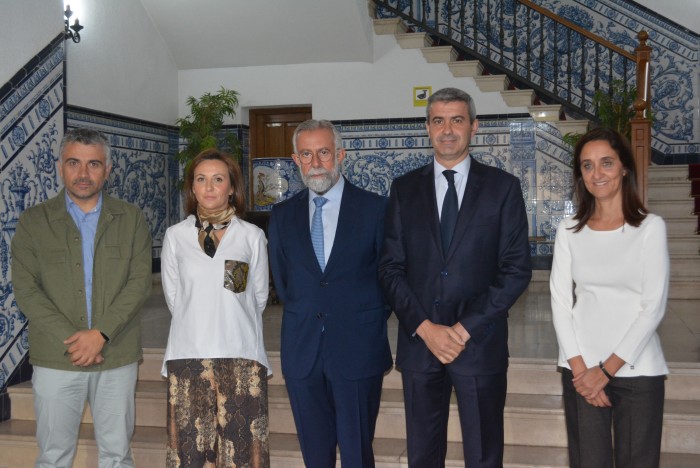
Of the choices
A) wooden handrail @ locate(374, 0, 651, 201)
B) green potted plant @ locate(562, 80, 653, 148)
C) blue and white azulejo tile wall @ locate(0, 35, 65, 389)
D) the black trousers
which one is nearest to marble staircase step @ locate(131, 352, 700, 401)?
blue and white azulejo tile wall @ locate(0, 35, 65, 389)

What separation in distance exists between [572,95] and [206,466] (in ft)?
23.0

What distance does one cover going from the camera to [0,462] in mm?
3953

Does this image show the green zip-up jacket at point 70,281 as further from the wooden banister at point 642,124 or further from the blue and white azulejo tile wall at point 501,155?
the blue and white azulejo tile wall at point 501,155

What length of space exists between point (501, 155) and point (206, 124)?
9.87 ft

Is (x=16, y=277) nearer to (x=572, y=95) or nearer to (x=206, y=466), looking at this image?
(x=206, y=466)

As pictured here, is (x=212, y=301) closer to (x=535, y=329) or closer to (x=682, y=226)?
(x=535, y=329)

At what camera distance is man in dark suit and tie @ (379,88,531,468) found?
2598 millimetres

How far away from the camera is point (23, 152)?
4.00m

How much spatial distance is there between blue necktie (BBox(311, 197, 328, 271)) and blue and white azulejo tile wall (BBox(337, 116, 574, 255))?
5327mm

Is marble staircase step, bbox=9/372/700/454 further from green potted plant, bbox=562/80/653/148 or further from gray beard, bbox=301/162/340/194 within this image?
green potted plant, bbox=562/80/653/148

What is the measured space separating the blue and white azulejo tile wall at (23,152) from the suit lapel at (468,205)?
2.40 meters

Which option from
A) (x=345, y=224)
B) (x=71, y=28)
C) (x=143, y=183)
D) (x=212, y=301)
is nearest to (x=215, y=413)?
(x=212, y=301)

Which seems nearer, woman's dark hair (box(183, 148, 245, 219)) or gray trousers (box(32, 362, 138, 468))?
woman's dark hair (box(183, 148, 245, 219))

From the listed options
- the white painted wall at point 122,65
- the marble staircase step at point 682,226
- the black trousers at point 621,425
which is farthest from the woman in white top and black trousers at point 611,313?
the white painted wall at point 122,65
